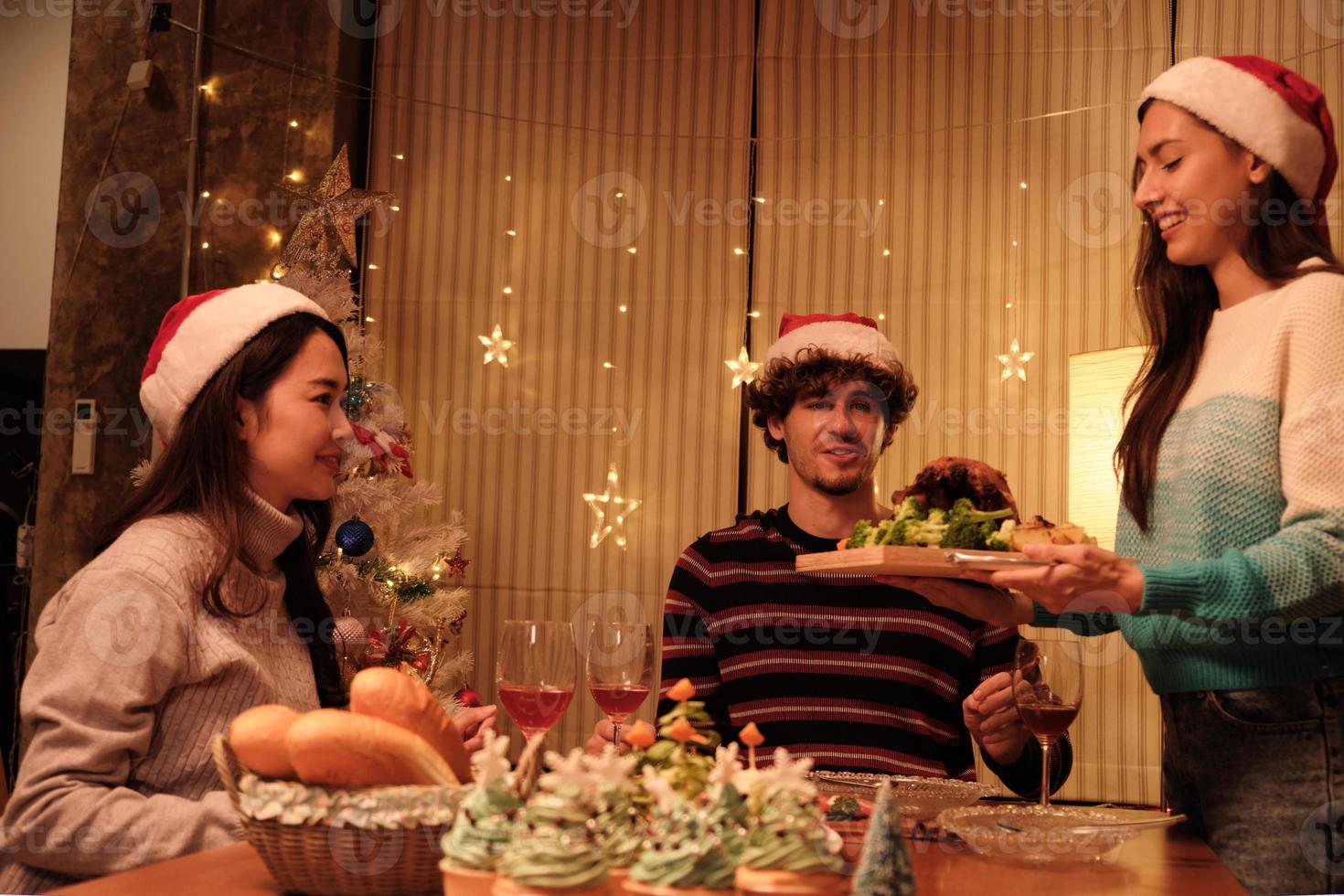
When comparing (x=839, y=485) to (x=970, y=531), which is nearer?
(x=970, y=531)

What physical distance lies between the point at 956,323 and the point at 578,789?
3.95 m

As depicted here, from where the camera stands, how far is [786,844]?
0.91 metres

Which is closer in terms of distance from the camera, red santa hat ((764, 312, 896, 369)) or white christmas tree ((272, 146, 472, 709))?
red santa hat ((764, 312, 896, 369))

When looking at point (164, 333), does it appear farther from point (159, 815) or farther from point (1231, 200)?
point (1231, 200)

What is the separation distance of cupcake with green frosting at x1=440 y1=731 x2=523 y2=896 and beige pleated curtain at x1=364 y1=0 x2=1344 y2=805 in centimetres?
378

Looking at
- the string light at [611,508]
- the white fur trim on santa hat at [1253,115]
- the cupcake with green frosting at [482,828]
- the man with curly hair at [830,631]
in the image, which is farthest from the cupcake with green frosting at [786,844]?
the string light at [611,508]

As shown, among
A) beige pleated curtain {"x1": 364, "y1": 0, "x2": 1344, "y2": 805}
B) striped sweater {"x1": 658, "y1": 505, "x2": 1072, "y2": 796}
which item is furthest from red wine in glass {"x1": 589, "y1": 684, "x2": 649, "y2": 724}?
beige pleated curtain {"x1": 364, "y1": 0, "x2": 1344, "y2": 805}

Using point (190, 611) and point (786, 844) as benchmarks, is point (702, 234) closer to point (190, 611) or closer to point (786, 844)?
point (190, 611)

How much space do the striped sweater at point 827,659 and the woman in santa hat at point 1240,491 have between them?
1.48 ft

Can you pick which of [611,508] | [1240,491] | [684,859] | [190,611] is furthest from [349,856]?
[611,508]

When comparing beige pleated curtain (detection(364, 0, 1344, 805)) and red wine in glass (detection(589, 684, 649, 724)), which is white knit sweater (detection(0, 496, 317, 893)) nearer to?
red wine in glass (detection(589, 684, 649, 724))

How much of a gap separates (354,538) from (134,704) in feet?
7.44

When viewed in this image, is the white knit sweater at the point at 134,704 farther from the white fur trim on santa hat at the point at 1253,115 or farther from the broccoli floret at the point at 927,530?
the white fur trim on santa hat at the point at 1253,115

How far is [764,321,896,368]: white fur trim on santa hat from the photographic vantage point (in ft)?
8.86
